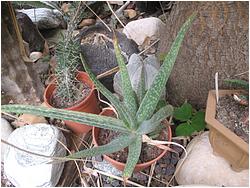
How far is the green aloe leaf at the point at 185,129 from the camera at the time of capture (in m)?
1.05

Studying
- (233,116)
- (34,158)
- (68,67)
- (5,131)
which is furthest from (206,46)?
(5,131)

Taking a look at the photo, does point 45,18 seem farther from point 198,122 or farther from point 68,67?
point 198,122

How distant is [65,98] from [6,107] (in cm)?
44

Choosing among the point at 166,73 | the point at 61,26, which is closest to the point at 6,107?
the point at 166,73

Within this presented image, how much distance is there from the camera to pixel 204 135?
105 cm

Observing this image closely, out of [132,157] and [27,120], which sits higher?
[132,157]

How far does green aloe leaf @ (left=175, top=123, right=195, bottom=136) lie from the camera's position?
105cm

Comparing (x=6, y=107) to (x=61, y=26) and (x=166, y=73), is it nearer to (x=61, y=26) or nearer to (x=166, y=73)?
(x=166, y=73)

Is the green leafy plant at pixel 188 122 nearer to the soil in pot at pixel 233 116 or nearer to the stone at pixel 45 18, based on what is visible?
the soil in pot at pixel 233 116

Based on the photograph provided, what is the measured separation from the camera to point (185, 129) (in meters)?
1.05

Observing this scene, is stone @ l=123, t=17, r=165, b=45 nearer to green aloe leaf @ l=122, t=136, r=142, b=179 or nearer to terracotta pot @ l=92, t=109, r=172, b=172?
terracotta pot @ l=92, t=109, r=172, b=172

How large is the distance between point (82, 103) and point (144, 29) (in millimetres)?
411

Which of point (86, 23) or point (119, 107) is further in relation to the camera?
point (86, 23)

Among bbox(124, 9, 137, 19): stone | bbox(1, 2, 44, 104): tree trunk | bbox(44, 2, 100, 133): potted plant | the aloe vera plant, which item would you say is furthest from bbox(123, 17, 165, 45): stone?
the aloe vera plant
